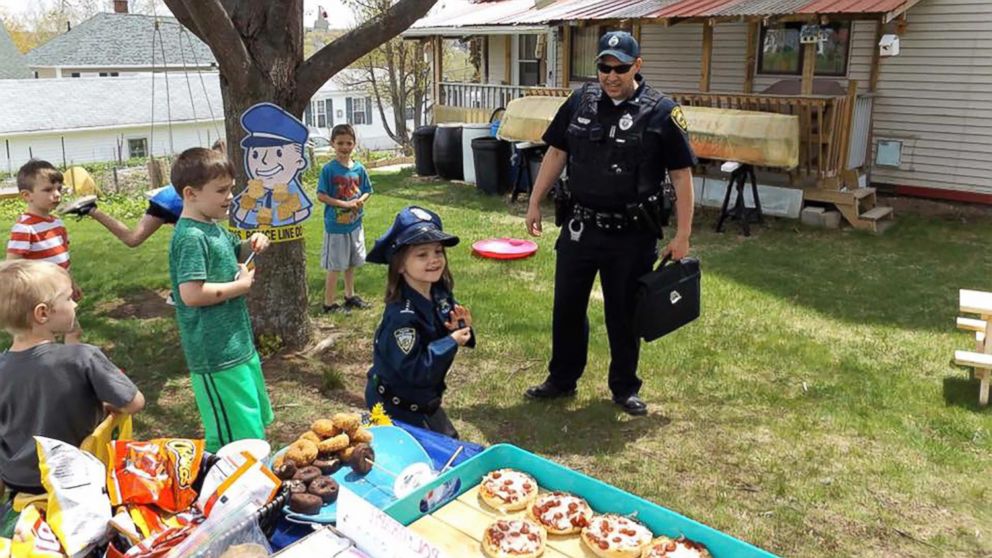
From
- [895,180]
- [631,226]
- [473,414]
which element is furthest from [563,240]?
[895,180]

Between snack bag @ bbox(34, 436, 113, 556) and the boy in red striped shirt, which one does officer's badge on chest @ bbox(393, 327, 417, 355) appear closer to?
snack bag @ bbox(34, 436, 113, 556)

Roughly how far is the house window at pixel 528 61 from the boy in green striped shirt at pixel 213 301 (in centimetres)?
1563

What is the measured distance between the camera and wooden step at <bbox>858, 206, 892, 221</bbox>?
9438 millimetres

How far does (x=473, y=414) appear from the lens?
14.5ft

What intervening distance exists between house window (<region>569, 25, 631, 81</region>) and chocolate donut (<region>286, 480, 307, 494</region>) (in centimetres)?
1366

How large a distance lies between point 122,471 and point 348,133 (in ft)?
13.1

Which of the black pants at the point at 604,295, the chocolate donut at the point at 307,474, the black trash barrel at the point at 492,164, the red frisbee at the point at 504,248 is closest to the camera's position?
the chocolate donut at the point at 307,474

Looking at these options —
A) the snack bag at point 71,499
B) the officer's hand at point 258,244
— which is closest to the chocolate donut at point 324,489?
the snack bag at point 71,499

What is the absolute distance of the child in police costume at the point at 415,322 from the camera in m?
2.98

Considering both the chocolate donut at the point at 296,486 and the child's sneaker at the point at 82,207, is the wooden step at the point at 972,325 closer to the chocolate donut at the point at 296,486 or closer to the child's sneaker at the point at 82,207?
the chocolate donut at the point at 296,486

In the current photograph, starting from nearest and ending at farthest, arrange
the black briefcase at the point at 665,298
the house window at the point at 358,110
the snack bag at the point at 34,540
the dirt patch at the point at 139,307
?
the snack bag at the point at 34,540 < the black briefcase at the point at 665,298 < the dirt patch at the point at 139,307 < the house window at the point at 358,110

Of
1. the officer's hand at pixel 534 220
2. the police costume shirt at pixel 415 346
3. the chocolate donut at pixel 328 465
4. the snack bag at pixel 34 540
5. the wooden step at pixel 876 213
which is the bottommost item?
the wooden step at pixel 876 213

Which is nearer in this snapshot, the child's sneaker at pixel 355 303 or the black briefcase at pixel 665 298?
the black briefcase at pixel 665 298

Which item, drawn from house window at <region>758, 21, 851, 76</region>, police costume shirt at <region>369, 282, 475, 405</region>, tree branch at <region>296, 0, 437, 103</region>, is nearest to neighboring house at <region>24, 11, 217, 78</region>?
house window at <region>758, 21, 851, 76</region>
